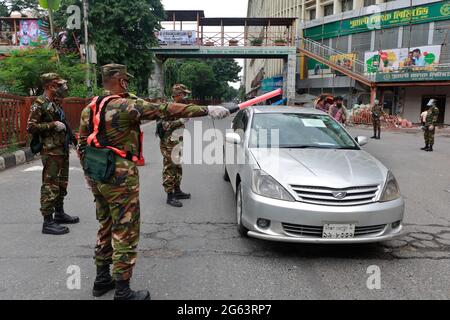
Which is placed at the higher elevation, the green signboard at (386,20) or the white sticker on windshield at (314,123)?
the green signboard at (386,20)

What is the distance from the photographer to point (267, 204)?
3658mm

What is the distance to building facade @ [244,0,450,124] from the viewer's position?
949 inches

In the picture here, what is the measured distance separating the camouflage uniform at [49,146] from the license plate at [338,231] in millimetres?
3107

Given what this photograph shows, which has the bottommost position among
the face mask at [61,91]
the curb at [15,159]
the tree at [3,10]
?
the curb at [15,159]

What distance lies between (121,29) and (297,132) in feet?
65.4

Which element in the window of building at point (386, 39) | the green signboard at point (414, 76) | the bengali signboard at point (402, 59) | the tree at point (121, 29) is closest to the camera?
the tree at point (121, 29)

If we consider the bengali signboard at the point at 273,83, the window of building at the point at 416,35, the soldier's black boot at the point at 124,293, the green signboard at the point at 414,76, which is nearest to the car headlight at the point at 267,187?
the soldier's black boot at the point at 124,293

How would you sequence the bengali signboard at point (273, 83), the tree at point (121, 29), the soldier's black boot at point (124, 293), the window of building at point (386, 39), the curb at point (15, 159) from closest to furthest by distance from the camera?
the soldier's black boot at point (124, 293) → the curb at point (15, 159) → the tree at point (121, 29) → the window of building at point (386, 39) → the bengali signboard at point (273, 83)

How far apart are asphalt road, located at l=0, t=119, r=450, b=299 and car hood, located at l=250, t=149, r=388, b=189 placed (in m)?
0.80

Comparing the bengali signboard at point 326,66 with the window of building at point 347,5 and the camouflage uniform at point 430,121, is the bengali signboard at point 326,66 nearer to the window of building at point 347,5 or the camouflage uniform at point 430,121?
the window of building at point 347,5

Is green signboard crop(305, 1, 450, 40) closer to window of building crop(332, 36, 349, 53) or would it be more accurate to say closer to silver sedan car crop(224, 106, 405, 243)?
window of building crop(332, 36, 349, 53)

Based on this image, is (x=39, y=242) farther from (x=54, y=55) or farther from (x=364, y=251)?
(x=54, y=55)

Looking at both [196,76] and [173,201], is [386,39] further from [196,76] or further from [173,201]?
[196,76]

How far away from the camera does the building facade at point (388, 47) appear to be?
2411 cm
